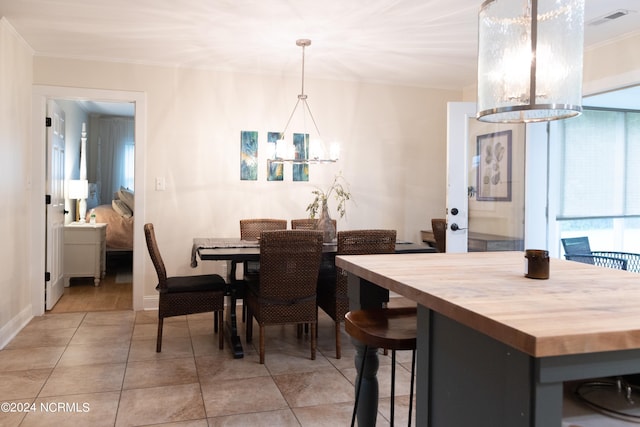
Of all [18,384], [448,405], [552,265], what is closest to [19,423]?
[18,384]

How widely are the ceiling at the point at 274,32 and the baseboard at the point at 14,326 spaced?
2.27m

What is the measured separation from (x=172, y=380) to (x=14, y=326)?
1786mm

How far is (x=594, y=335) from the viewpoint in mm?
938

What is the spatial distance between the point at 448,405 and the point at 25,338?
359 centimetres

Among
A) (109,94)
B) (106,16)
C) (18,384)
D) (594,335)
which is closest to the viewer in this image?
(594,335)

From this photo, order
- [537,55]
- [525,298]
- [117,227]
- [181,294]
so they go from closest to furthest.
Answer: [525,298] < [537,55] < [181,294] < [117,227]

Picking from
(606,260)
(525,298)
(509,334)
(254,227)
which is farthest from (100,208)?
(509,334)

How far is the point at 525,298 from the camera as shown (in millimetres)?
1235

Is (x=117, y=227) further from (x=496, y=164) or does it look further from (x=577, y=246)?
(x=577, y=246)

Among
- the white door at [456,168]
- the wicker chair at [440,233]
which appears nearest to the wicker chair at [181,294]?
the white door at [456,168]

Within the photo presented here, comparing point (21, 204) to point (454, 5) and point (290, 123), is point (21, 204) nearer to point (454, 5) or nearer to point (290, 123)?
point (290, 123)

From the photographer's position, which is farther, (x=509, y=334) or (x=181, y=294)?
(x=181, y=294)

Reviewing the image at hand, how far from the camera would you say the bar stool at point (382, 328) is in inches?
67.1

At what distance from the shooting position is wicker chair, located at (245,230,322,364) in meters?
3.21
